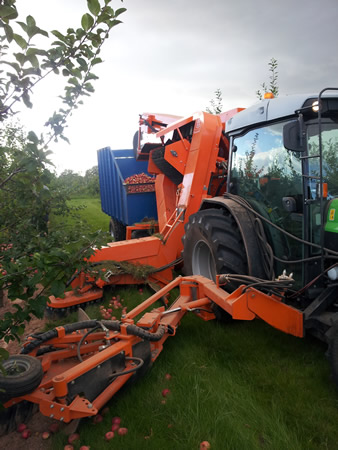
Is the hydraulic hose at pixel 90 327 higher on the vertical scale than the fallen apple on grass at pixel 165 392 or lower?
higher

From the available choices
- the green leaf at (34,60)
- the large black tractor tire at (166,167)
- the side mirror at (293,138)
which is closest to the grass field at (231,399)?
the side mirror at (293,138)

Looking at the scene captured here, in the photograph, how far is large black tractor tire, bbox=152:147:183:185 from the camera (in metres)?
5.91

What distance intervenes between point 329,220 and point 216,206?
1642mm

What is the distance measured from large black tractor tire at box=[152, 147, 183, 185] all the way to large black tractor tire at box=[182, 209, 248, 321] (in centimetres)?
187

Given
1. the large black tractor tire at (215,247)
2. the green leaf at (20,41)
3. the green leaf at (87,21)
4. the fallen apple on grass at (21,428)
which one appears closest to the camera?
the green leaf at (20,41)

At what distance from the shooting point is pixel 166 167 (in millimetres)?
5961

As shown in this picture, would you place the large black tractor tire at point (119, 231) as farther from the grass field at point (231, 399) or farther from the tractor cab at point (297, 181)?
the tractor cab at point (297, 181)

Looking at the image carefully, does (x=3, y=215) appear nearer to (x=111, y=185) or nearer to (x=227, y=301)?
(x=227, y=301)

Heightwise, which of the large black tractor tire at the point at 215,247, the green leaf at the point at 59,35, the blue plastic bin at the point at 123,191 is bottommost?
the large black tractor tire at the point at 215,247

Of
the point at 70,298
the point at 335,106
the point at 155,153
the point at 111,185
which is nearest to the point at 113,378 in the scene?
the point at 70,298

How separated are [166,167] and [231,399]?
3.97 metres

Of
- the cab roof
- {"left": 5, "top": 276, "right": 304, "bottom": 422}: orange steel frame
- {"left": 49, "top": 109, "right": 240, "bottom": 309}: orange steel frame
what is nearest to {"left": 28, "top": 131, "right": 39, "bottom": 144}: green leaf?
{"left": 5, "top": 276, "right": 304, "bottom": 422}: orange steel frame

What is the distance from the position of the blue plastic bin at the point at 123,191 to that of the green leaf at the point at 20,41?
570 centimetres

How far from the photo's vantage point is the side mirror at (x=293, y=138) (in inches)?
108
